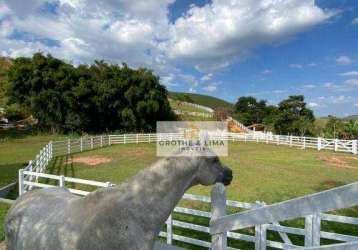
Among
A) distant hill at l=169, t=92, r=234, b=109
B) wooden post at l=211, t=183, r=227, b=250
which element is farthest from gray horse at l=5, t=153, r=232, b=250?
distant hill at l=169, t=92, r=234, b=109

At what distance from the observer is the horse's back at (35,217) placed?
10.1ft

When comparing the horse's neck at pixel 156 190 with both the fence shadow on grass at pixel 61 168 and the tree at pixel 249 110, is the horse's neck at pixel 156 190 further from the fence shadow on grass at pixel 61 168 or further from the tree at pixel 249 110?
the tree at pixel 249 110

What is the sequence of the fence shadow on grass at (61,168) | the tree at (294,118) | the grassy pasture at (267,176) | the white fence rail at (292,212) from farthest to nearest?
the tree at (294,118) → the fence shadow on grass at (61,168) → the grassy pasture at (267,176) → the white fence rail at (292,212)

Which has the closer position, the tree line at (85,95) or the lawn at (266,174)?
the lawn at (266,174)

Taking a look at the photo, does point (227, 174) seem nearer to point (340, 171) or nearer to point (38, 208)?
point (38, 208)

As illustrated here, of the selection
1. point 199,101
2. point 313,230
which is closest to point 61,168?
point 313,230

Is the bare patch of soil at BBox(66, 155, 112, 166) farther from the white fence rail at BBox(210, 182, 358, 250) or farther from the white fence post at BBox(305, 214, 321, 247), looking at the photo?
the white fence rail at BBox(210, 182, 358, 250)

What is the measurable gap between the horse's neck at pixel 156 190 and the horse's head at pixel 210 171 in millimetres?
74

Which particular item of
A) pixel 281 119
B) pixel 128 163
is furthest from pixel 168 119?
pixel 128 163

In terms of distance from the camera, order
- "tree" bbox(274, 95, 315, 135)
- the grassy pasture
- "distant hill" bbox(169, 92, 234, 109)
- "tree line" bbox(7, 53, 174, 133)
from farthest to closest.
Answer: "distant hill" bbox(169, 92, 234, 109) → "tree" bbox(274, 95, 315, 135) → "tree line" bbox(7, 53, 174, 133) → the grassy pasture

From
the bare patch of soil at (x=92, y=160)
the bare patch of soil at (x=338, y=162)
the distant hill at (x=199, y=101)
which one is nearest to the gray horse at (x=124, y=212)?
the bare patch of soil at (x=92, y=160)

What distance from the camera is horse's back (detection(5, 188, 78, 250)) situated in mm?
3070

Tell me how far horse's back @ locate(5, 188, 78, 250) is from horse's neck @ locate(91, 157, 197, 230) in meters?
0.71

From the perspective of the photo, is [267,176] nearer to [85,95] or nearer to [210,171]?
[210,171]
